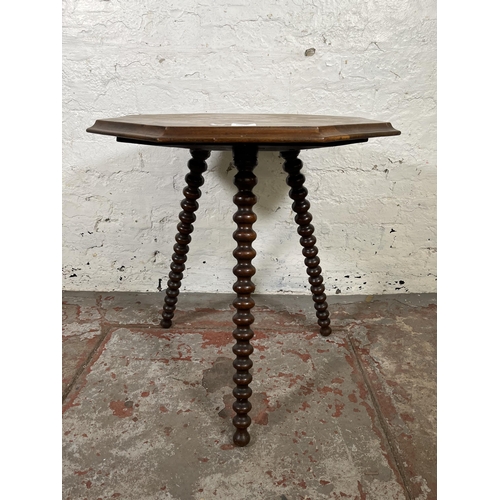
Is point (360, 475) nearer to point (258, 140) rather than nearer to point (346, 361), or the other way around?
point (346, 361)

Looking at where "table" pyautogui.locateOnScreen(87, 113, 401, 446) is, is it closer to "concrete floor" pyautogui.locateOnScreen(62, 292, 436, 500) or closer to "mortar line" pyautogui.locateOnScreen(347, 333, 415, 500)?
"concrete floor" pyautogui.locateOnScreen(62, 292, 436, 500)

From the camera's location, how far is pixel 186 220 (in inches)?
60.0

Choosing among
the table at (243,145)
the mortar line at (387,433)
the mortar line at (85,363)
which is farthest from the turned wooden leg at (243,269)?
the mortar line at (85,363)

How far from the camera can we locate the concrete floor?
989 millimetres

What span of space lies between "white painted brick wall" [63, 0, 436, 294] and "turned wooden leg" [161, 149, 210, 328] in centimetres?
32

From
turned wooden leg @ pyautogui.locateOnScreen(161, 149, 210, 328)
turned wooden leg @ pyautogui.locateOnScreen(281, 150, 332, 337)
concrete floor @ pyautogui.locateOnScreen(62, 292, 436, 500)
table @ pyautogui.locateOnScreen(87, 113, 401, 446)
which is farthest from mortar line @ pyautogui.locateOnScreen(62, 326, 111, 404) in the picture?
turned wooden leg @ pyautogui.locateOnScreen(281, 150, 332, 337)

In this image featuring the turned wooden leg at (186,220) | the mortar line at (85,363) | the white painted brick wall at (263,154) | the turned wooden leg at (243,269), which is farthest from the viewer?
the white painted brick wall at (263,154)

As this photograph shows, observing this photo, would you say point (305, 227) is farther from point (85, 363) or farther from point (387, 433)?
point (85, 363)

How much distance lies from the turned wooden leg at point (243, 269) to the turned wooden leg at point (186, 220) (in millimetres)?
398

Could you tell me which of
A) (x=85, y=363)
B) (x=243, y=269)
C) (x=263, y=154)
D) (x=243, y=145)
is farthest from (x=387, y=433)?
(x=263, y=154)

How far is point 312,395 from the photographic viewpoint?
129 cm

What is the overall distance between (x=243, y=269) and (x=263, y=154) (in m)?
0.84

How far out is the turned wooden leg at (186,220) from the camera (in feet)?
4.83

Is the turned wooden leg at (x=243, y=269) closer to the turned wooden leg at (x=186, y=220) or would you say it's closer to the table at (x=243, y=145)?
the table at (x=243, y=145)
